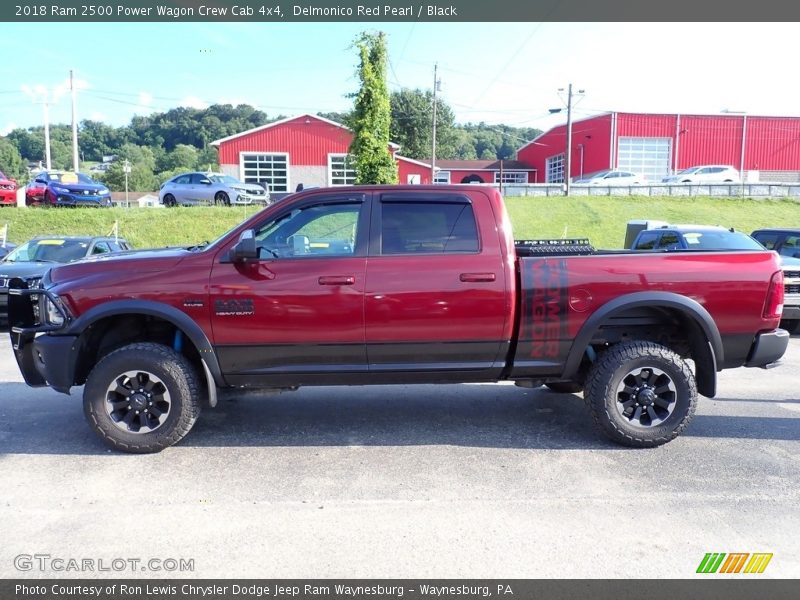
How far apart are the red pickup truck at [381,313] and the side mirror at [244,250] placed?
15 mm

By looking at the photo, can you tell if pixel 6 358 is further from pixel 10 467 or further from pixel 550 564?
pixel 550 564

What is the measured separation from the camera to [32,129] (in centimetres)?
10019

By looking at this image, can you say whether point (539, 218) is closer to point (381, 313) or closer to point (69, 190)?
point (69, 190)

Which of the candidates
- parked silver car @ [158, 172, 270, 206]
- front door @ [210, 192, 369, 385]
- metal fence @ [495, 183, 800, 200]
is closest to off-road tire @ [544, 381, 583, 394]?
front door @ [210, 192, 369, 385]

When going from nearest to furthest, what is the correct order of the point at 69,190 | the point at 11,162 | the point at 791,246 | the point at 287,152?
the point at 791,246
the point at 69,190
the point at 287,152
the point at 11,162

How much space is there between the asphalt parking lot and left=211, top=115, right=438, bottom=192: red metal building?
3371cm

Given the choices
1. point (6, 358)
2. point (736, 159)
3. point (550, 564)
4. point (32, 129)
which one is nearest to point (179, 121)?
point (32, 129)

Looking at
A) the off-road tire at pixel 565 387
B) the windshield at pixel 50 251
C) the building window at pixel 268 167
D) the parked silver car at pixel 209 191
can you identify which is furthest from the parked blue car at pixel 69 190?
the off-road tire at pixel 565 387

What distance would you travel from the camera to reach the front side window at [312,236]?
452 cm

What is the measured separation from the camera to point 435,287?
440 centimetres

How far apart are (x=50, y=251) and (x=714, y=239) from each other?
38.9 ft

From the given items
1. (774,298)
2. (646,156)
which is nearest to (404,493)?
(774,298)

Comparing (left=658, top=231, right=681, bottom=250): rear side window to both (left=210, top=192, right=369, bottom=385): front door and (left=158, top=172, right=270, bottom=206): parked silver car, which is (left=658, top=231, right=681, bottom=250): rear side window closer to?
(left=210, top=192, right=369, bottom=385): front door

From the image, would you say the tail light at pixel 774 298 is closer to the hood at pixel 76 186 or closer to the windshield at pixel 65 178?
the hood at pixel 76 186
